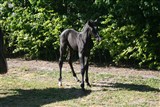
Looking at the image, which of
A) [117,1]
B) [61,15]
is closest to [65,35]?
[117,1]

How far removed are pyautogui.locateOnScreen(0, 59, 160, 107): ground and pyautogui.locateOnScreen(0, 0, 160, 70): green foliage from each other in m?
0.70

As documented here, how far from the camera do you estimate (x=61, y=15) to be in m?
14.8

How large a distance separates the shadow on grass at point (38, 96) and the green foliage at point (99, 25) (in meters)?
3.70

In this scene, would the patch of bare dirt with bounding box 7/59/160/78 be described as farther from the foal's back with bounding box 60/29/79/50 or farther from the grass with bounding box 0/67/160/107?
the foal's back with bounding box 60/29/79/50

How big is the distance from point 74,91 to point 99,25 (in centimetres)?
433

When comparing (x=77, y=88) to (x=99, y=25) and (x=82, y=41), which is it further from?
(x=99, y=25)

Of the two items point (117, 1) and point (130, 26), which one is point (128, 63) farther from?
point (117, 1)

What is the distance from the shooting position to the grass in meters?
9.15

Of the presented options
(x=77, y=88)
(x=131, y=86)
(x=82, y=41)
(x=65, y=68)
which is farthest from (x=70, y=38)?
(x=65, y=68)

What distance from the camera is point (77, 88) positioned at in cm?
1065

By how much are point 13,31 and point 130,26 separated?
5158mm

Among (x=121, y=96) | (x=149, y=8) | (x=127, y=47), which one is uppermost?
(x=149, y=8)

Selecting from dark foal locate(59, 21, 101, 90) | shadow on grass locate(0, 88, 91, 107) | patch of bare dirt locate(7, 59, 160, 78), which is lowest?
shadow on grass locate(0, 88, 91, 107)

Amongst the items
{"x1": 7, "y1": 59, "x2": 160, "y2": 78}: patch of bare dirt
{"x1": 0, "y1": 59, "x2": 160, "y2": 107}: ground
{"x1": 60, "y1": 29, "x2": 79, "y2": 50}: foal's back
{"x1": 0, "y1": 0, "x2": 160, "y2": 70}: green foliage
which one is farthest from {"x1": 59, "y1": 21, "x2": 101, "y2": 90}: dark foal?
{"x1": 0, "y1": 0, "x2": 160, "y2": 70}: green foliage
